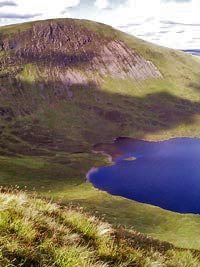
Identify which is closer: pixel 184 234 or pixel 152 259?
pixel 152 259

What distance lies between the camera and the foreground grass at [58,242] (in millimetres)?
7828

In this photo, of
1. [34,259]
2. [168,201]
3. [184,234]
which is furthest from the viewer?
[168,201]

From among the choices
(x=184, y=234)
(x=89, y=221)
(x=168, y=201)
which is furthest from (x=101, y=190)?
(x=89, y=221)

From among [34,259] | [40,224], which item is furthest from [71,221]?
[34,259]

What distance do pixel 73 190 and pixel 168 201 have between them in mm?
47578

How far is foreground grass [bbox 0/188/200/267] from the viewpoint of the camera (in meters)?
7.83

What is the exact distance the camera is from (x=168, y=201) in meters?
185

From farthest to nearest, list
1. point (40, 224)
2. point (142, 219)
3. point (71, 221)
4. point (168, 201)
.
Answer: point (168, 201) < point (142, 219) < point (71, 221) < point (40, 224)

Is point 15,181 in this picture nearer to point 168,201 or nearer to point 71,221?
point 168,201

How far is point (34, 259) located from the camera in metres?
7.76

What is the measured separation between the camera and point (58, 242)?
905cm

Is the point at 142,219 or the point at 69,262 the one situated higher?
the point at 69,262

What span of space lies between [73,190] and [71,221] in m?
191

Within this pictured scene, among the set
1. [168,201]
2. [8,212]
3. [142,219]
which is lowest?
[168,201]
